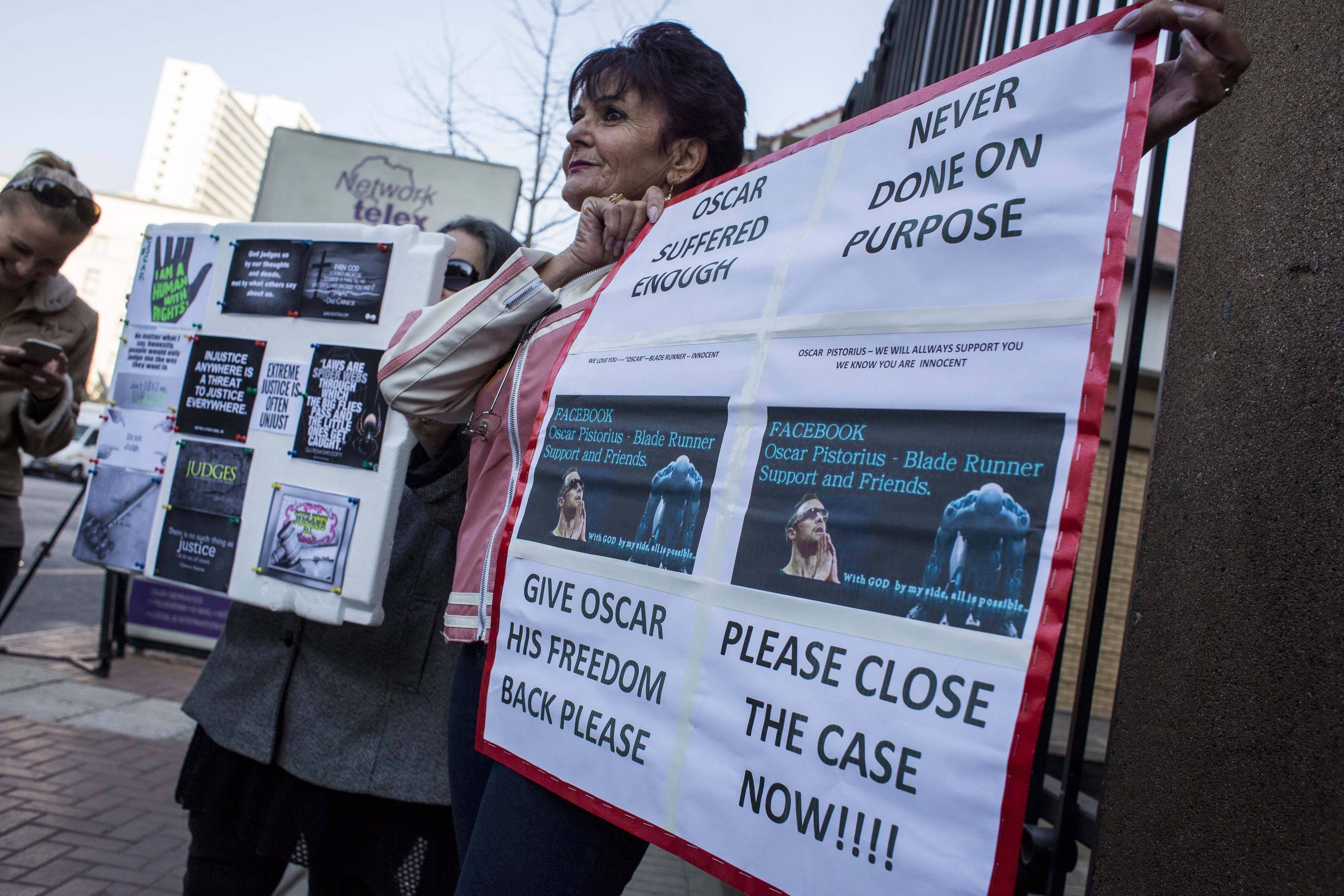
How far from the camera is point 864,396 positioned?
1052mm

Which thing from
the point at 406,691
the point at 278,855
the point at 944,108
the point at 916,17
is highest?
the point at 916,17

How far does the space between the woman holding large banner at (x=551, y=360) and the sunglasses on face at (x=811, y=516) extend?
8.1 inches

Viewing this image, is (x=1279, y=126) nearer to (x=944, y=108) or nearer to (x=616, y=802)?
(x=944, y=108)

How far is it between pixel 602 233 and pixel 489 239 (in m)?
1.16

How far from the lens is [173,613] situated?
6.27 m

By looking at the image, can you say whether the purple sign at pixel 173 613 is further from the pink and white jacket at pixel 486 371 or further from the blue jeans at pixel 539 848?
the blue jeans at pixel 539 848

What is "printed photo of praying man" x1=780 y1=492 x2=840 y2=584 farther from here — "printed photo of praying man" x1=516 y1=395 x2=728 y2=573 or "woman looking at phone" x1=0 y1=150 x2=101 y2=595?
"woman looking at phone" x1=0 y1=150 x2=101 y2=595

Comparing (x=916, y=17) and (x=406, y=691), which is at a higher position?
(x=916, y=17)

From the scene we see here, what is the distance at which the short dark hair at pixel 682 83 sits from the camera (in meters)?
1.81

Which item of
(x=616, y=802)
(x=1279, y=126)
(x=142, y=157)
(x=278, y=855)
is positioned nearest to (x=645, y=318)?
(x=616, y=802)

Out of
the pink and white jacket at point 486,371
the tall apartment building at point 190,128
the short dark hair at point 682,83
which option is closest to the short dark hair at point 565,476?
the pink and white jacket at point 486,371

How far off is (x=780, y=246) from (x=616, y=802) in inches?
30.8

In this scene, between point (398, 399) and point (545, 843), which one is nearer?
point (545, 843)

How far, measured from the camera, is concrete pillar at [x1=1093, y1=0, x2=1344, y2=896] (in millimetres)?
1178
